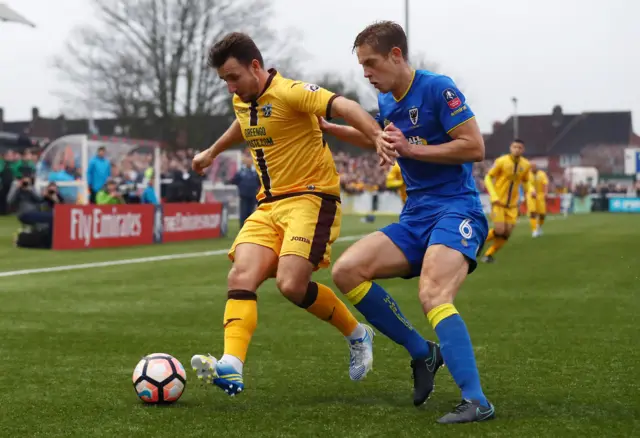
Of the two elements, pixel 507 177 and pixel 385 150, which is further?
pixel 507 177

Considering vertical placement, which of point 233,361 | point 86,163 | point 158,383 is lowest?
point 158,383

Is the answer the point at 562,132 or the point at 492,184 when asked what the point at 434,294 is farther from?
the point at 562,132

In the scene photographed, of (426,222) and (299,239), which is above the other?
(426,222)

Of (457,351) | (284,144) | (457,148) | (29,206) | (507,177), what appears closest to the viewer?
(457,351)

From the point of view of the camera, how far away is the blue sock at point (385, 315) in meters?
5.61

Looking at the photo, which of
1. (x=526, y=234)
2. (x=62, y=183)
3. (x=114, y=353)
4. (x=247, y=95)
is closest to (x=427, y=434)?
(x=247, y=95)

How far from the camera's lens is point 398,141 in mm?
5086

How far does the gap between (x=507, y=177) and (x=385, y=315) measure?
42.5 feet

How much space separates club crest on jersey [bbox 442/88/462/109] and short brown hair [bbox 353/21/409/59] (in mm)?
327

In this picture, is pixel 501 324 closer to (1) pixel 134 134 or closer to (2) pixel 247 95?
(2) pixel 247 95

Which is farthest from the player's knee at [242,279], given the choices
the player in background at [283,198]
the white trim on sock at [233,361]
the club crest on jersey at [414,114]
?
the club crest on jersey at [414,114]

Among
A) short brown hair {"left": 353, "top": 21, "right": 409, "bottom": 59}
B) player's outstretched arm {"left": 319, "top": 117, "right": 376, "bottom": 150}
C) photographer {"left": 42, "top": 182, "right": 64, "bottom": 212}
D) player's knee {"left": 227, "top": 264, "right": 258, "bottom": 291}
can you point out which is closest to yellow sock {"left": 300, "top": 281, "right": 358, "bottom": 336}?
player's knee {"left": 227, "top": 264, "right": 258, "bottom": 291}

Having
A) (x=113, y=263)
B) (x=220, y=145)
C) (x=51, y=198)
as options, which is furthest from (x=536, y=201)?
(x=220, y=145)

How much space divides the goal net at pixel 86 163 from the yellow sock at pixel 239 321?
19.1 m
